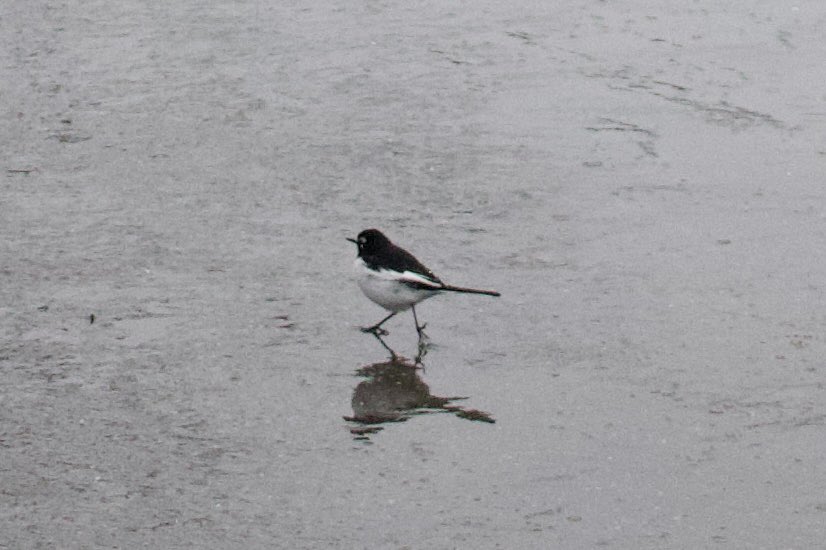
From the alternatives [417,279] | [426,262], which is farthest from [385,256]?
[426,262]

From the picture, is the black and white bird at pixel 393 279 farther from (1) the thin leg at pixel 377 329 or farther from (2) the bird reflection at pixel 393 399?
(2) the bird reflection at pixel 393 399

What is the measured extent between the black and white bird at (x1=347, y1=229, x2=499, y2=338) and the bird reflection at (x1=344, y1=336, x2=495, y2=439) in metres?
0.31

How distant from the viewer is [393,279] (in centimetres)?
744

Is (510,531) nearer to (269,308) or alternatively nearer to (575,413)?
(575,413)

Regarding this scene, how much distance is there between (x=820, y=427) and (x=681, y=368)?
0.79 m

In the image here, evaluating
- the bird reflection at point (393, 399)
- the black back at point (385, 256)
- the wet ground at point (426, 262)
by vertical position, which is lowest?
the bird reflection at point (393, 399)

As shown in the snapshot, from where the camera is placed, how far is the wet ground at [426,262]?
6.05m

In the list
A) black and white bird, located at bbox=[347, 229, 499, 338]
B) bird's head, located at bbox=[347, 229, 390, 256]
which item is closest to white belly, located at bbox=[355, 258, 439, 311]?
black and white bird, located at bbox=[347, 229, 499, 338]

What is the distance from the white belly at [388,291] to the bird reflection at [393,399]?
0.97ft

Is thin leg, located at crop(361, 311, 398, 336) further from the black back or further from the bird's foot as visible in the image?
the black back

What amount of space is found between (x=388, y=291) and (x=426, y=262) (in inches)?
32.1

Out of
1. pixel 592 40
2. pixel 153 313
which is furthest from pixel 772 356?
pixel 592 40

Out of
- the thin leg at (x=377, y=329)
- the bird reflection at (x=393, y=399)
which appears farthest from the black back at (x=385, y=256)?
the bird reflection at (x=393, y=399)

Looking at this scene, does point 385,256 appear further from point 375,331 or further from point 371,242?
point 375,331
